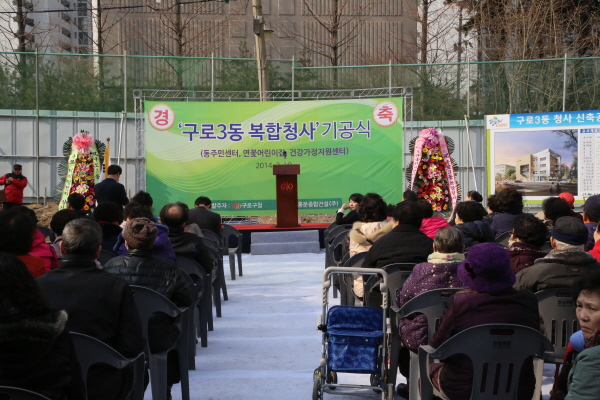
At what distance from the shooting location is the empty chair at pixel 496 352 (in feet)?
8.76

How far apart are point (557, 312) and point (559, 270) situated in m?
0.24

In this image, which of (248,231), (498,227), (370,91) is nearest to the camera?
(498,227)

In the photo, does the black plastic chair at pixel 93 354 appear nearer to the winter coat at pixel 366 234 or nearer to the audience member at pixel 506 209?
the winter coat at pixel 366 234

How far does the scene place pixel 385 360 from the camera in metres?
3.56

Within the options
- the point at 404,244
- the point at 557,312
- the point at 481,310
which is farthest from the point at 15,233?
the point at 557,312

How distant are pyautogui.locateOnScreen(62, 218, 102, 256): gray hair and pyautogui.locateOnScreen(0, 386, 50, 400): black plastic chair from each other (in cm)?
84

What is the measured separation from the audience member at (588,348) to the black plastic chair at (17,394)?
4.68ft

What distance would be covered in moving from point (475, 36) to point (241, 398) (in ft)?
59.4

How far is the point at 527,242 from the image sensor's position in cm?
412

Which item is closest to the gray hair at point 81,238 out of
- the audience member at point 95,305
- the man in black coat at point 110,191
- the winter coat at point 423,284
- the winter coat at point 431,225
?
the audience member at point 95,305

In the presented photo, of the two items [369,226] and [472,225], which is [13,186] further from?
[472,225]

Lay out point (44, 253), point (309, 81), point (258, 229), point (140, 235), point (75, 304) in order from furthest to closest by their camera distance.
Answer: point (309, 81)
point (258, 229)
point (44, 253)
point (140, 235)
point (75, 304)

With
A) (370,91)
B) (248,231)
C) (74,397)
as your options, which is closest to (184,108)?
(248,231)

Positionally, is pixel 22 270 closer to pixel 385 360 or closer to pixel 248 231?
pixel 385 360
